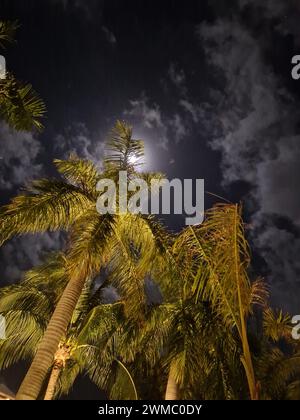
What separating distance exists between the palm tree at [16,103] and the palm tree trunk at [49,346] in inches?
152

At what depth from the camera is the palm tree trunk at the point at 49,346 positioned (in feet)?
27.4

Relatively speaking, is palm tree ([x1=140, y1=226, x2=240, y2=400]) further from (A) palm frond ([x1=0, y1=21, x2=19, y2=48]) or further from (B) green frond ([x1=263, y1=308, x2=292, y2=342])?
(A) palm frond ([x1=0, y1=21, x2=19, y2=48])

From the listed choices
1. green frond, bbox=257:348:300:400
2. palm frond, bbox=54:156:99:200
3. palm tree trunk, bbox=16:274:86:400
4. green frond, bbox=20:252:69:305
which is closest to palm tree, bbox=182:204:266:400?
palm tree trunk, bbox=16:274:86:400

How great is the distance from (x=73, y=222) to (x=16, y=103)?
12.6 feet

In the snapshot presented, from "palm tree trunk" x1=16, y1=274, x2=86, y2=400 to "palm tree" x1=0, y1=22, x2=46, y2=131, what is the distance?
3871 mm

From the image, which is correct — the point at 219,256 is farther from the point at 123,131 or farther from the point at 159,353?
the point at 159,353

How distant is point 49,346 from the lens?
894cm

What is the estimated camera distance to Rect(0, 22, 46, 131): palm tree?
8375 mm

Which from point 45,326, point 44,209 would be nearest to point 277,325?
point 44,209

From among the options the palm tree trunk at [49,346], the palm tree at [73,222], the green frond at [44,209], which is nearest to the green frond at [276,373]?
the palm tree at [73,222]

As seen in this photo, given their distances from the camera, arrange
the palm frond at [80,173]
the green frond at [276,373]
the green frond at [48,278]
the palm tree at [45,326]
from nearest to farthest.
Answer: the palm frond at [80,173] < the palm tree at [45,326] < the green frond at [276,373] < the green frond at [48,278]

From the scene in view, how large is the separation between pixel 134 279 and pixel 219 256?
342 cm

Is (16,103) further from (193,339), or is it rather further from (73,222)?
(193,339)

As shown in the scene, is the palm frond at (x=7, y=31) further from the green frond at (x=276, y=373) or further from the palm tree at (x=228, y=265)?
the green frond at (x=276, y=373)
